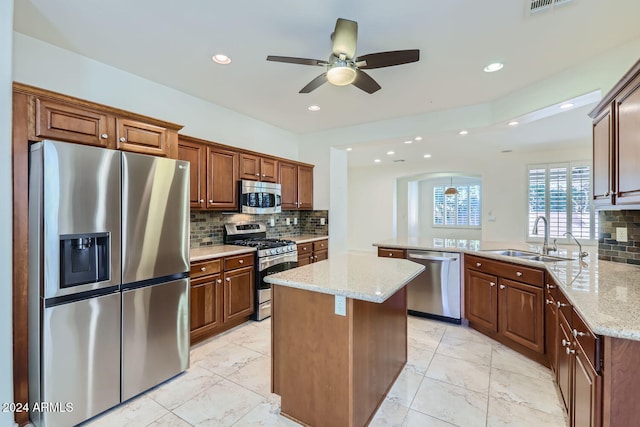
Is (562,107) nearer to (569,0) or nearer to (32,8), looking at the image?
(569,0)

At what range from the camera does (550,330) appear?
2.39m

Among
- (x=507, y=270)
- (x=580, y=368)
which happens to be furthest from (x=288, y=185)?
(x=580, y=368)

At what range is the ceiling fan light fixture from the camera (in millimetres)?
2035

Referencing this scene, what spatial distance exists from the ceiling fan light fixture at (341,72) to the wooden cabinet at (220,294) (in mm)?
2117

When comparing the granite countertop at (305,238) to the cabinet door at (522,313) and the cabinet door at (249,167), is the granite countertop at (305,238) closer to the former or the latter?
the cabinet door at (249,167)

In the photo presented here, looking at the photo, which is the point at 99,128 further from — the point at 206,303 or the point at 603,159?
the point at 603,159

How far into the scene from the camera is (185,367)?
2480mm

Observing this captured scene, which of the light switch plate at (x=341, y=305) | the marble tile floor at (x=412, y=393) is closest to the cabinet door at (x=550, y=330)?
the marble tile floor at (x=412, y=393)

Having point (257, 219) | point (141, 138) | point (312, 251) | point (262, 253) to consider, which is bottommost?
point (312, 251)

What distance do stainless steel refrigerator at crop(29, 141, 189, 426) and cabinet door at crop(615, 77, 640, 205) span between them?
3.01 m

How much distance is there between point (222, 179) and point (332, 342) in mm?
2535

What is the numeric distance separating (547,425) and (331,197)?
3718mm

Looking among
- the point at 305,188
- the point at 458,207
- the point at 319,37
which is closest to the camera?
the point at 319,37

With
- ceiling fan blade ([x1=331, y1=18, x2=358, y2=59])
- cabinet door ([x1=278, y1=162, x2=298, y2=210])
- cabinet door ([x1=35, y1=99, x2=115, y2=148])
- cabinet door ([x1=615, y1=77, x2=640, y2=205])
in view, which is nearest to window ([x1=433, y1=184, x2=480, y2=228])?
cabinet door ([x1=278, y1=162, x2=298, y2=210])
